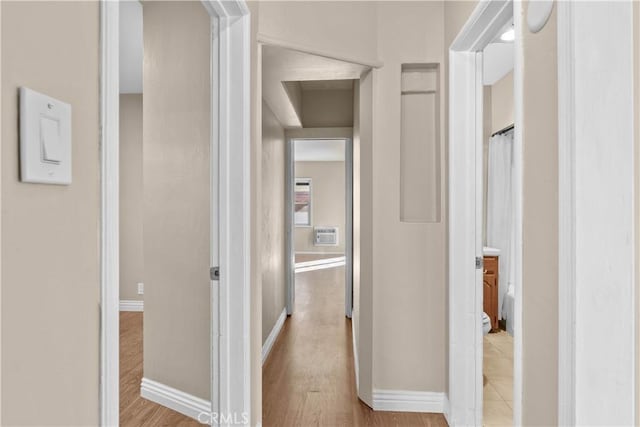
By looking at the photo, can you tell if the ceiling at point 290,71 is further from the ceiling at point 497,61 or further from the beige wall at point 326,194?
the beige wall at point 326,194

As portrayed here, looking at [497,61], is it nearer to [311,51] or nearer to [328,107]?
[328,107]

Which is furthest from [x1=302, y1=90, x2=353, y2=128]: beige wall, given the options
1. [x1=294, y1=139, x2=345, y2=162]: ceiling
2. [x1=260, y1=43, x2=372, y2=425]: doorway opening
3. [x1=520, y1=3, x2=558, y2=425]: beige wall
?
[x1=520, y1=3, x2=558, y2=425]: beige wall

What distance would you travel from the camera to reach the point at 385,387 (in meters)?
2.25

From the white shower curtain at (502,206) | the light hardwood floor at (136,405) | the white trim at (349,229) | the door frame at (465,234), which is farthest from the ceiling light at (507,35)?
the light hardwood floor at (136,405)

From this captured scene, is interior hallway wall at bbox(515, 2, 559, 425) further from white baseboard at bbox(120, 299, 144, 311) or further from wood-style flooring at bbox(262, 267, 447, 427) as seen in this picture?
white baseboard at bbox(120, 299, 144, 311)

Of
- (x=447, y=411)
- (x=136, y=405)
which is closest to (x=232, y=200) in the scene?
(x=136, y=405)

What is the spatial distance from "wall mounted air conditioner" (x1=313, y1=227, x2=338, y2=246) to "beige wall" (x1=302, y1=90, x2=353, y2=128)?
581cm

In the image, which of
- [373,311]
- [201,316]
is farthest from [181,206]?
[373,311]

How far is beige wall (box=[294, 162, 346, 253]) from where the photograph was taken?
9680 mm

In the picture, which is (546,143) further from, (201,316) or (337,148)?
(337,148)

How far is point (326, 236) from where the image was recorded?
32.3 ft

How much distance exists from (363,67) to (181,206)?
130 cm

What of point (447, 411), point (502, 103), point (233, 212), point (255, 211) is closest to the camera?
point (233, 212)

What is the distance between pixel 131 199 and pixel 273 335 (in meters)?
2.20
